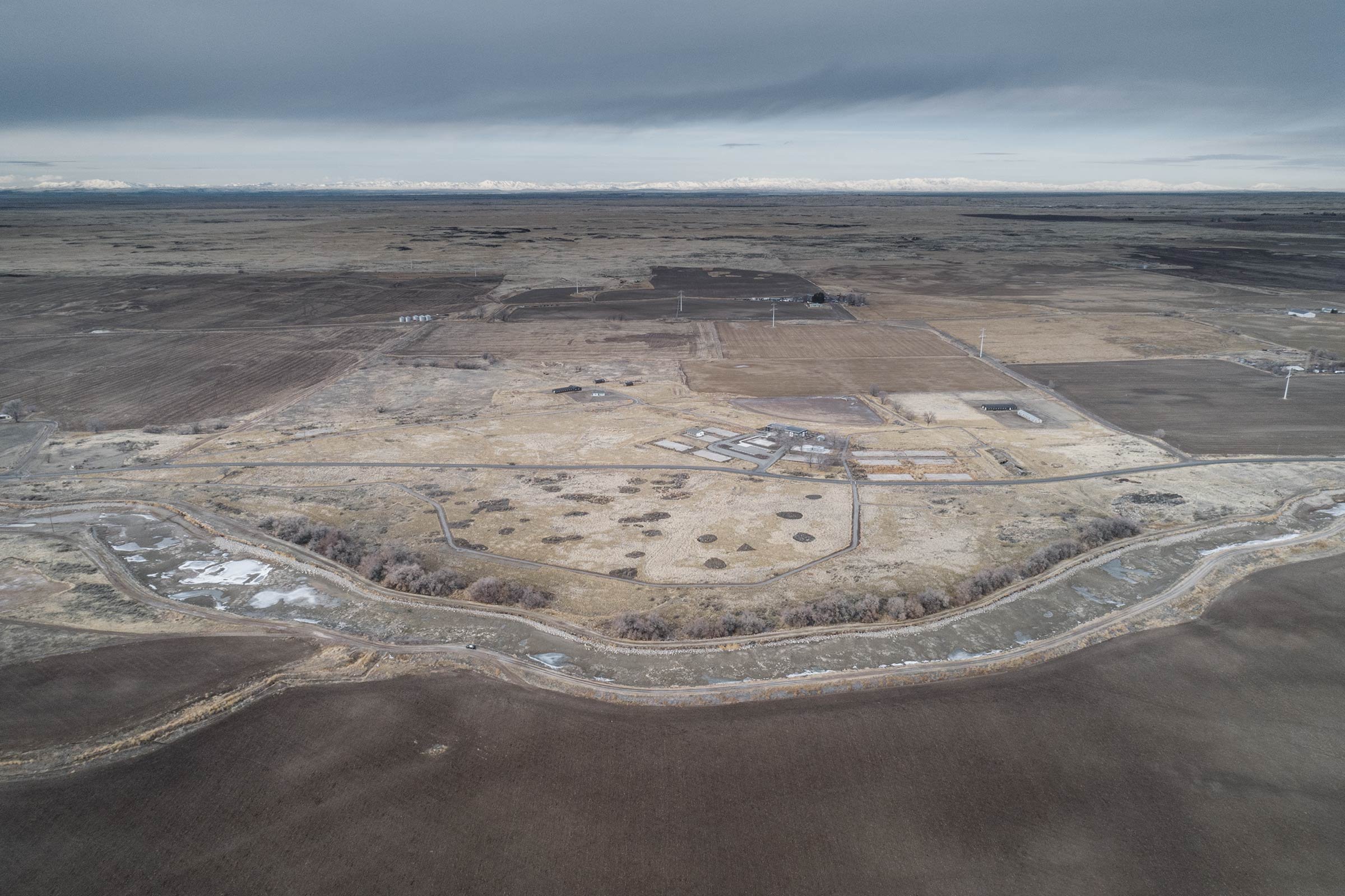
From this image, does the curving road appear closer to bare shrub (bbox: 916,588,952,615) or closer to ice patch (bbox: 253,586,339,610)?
bare shrub (bbox: 916,588,952,615)

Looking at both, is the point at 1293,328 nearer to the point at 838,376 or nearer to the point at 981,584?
the point at 838,376

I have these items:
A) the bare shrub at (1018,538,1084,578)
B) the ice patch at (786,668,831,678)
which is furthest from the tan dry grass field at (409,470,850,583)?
the bare shrub at (1018,538,1084,578)

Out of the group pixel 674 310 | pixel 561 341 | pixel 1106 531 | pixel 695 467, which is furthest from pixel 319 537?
pixel 674 310

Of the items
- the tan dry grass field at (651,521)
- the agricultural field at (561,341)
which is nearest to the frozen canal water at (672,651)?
the tan dry grass field at (651,521)

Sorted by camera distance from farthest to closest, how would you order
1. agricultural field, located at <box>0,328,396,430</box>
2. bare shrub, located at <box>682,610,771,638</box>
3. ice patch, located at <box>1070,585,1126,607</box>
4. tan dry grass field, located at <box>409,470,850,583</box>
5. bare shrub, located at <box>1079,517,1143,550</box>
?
agricultural field, located at <box>0,328,396,430</box>, bare shrub, located at <box>1079,517,1143,550</box>, tan dry grass field, located at <box>409,470,850,583</box>, ice patch, located at <box>1070,585,1126,607</box>, bare shrub, located at <box>682,610,771,638</box>

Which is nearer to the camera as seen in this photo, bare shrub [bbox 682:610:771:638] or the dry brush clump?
bare shrub [bbox 682:610:771:638]

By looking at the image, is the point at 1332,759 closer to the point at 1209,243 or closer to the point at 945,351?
the point at 945,351
